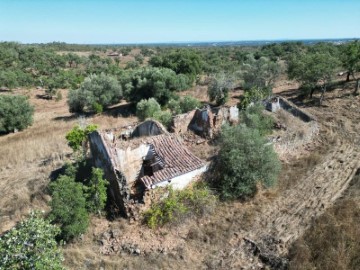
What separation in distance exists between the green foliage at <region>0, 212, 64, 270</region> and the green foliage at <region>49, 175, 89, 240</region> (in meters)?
3.36

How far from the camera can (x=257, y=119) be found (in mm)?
17906

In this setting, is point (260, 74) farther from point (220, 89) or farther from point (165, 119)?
point (165, 119)

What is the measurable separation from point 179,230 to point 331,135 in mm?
13066

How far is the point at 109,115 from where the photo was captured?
3169 cm

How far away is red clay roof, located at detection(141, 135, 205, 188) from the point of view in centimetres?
1202

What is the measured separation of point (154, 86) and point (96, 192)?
20.8m

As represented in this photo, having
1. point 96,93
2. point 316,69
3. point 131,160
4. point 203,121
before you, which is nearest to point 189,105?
point 203,121

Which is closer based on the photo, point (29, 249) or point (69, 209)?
point (29, 249)

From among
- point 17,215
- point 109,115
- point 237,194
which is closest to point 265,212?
point 237,194

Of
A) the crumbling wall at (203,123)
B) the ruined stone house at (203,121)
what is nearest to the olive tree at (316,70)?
the ruined stone house at (203,121)

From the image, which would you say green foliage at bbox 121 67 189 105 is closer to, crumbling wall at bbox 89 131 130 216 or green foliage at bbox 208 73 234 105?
green foliage at bbox 208 73 234 105

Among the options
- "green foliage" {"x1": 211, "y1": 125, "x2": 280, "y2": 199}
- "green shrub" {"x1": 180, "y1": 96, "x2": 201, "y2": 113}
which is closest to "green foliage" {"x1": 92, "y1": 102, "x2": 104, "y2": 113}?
"green shrub" {"x1": 180, "y1": 96, "x2": 201, "y2": 113}

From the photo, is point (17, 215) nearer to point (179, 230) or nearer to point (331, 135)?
point (179, 230)

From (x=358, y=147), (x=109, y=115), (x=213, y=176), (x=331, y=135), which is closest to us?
(x=213, y=176)
